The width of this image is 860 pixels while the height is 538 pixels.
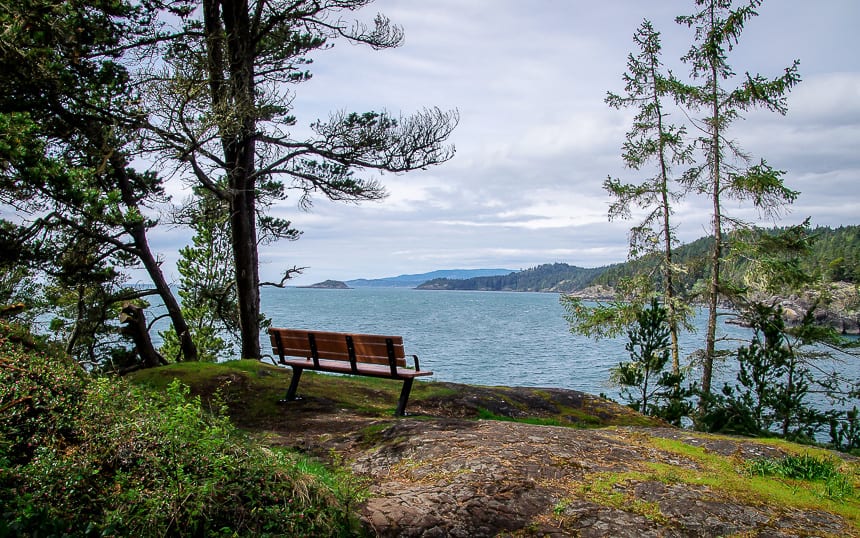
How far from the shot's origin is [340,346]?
8055 mm

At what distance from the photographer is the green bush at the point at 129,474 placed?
10.3 ft

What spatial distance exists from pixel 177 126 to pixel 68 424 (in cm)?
609

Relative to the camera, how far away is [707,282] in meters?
13.6

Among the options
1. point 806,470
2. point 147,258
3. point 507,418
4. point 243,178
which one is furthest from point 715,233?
point 147,258

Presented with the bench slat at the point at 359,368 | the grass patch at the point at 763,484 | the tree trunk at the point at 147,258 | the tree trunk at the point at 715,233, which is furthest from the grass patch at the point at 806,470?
the tree trunk at the point at 147,258

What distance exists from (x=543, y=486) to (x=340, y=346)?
4.19 metres

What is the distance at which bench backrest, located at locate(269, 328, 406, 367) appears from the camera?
761 cm

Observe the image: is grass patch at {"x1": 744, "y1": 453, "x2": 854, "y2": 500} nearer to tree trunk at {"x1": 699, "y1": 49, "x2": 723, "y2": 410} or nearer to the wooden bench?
the wooden bench

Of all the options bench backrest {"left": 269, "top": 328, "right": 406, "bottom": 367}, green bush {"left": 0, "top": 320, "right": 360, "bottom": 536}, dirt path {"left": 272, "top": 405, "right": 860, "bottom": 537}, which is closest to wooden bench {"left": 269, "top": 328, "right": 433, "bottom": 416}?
bench backrest {"left": 269, "top": 328, "right": 406, "bottom": 367}

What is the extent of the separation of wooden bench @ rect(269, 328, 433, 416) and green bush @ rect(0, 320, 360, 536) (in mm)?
3613

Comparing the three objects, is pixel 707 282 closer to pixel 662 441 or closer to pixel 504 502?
pixel 662 441

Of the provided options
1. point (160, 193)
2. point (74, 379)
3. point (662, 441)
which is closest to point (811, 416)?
point (662, 441)

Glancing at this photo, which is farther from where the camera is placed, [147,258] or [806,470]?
[147,258]

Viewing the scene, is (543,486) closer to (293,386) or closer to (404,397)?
(404,397)
